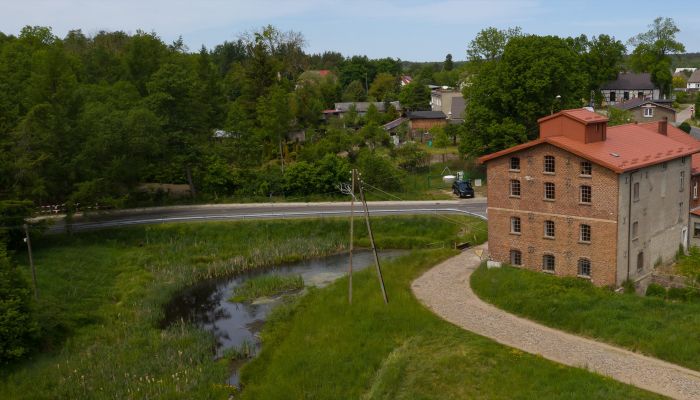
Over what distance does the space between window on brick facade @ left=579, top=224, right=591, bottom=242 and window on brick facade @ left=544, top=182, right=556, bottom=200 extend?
7.73 feet

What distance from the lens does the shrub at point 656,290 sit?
119ft

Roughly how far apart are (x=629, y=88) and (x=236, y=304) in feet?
288

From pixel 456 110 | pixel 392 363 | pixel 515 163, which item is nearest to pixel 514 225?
pixel 515 163

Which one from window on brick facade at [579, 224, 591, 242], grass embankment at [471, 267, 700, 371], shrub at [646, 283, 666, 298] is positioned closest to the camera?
grass embankment at [471, 267, 700, 371]

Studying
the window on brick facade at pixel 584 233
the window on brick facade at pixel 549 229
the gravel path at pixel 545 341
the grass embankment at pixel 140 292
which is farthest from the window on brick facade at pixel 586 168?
the grass embankment at pixel 140 292

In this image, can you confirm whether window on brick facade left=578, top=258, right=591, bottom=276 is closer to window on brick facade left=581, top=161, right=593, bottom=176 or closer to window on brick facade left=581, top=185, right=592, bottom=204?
window on brick facade left=581, top=185, right=592, bottom=204

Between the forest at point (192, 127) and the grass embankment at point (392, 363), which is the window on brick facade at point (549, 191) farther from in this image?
the forest at point (192, 127)

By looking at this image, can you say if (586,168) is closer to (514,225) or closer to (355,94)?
(514,225)

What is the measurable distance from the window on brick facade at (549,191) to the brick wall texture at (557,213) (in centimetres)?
20

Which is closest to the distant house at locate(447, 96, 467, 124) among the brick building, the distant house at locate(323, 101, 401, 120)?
the distant house at locate(323, 101, 401, 120)

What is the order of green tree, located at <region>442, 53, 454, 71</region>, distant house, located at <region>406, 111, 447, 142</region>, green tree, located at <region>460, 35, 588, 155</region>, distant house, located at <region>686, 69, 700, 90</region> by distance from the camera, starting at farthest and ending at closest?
1. green tree, located at <region>442, 53, 454, 71</region>
2. distant house, located at <region>686, 69, 700, 90</region>
3. distant house, located at <region>406, 111, 447, 142</region>
4. green tree, located at <region>460, 35, 588, 155</region>

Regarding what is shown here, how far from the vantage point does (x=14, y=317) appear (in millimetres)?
31656

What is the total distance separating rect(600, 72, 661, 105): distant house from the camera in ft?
351

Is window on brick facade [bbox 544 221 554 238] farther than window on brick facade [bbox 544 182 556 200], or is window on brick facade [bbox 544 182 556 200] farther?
window on brick facade [bbox 544 221 554 238]
